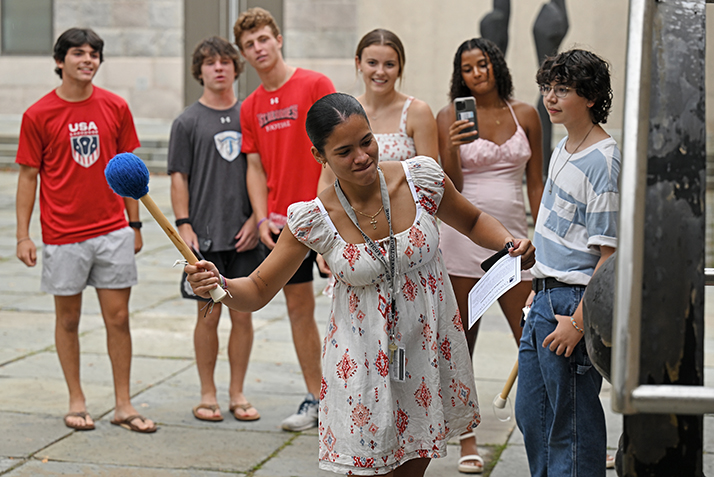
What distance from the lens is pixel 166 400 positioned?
4.97 m

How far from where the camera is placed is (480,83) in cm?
404

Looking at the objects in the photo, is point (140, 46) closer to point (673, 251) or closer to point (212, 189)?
point (212, 189)

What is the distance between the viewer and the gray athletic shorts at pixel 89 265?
445cm

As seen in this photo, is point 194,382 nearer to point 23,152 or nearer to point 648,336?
point 23,152

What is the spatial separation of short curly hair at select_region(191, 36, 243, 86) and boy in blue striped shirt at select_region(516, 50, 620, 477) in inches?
83.2

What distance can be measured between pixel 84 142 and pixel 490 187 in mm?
1961

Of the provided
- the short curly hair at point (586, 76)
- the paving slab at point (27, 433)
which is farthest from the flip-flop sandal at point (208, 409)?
the short curly hair at point (586, 76)

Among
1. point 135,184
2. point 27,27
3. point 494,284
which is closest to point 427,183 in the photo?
point 494,284

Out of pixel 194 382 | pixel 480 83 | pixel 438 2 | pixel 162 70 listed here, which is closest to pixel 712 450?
pixel 480 83

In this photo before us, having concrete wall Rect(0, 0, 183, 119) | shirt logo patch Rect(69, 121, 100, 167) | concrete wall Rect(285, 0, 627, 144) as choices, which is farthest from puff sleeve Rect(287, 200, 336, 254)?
concrete wall Rect(0, 0, 183, 119)

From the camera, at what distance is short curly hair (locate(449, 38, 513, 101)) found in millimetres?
4059

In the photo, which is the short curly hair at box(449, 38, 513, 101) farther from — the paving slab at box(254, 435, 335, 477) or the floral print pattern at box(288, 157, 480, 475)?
the paving slab at box(254, 435, 335, 477)

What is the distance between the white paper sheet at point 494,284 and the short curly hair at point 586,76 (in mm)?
551

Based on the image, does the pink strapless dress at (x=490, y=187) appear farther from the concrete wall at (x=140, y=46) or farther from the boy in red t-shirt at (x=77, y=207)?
the concrete wall at (x=140, y=46)
